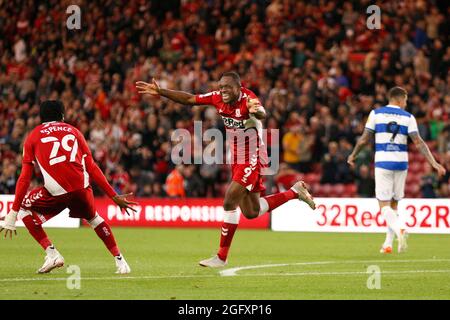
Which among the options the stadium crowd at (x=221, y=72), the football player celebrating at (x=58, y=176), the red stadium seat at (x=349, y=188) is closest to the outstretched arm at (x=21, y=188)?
the football player celebrating at (x=58, y=176)

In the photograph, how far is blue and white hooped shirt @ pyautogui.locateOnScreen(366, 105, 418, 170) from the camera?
1554 centimetres

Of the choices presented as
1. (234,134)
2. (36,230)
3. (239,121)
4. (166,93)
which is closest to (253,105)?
(239,121)

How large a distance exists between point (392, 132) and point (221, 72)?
39.0 ft

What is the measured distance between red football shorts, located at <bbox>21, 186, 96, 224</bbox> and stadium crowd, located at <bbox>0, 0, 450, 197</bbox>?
1254 cm

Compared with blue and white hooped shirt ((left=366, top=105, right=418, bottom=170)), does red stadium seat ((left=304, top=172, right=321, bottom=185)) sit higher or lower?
lower

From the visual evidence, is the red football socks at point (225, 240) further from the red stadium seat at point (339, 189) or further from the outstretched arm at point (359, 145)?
the red stadium seat at point (339, 189)

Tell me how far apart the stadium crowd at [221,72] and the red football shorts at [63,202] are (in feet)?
41.2

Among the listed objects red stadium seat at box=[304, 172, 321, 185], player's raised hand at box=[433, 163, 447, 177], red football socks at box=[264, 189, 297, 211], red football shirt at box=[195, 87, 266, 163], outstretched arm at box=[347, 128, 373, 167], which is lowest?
red stadium seat at box=[304, 172, 321, 185]

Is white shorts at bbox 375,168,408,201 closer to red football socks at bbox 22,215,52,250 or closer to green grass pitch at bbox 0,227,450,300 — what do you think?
green grass pitch at bbox 0,227,450,300

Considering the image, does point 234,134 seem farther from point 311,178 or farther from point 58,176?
point 311,178

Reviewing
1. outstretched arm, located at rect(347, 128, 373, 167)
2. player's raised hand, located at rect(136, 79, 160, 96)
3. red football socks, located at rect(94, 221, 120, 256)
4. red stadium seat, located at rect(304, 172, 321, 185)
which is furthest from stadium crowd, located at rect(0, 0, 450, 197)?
red football socks, located at rect(94, 221, 120, 256)

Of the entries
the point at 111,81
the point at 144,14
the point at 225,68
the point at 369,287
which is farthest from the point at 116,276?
the point at 144,14

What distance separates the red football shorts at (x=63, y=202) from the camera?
11.9 m

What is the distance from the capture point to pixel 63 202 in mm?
11922
